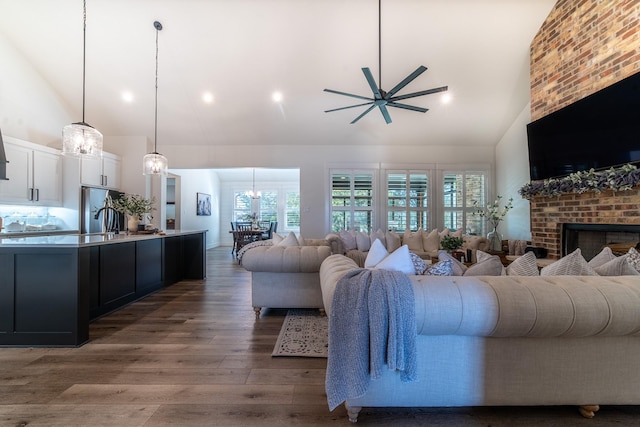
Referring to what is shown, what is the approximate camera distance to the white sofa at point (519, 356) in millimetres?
1507

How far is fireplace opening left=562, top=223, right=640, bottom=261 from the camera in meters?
3.25

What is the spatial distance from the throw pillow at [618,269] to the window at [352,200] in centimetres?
516

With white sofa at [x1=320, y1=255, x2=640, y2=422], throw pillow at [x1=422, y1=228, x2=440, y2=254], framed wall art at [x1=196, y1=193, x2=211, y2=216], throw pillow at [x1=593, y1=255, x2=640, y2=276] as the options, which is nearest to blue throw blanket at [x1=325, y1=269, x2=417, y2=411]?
white sofa at [x1=320, y1=255, x2=640, y2=422]

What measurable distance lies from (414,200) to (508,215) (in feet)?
6.42

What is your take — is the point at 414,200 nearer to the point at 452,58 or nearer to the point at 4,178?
the point at 452,58

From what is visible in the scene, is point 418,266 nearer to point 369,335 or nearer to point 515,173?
point 369,335

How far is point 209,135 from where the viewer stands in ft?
21.6

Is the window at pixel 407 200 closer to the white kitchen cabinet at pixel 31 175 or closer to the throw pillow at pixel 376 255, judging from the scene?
the throw pillow at pixel 376 255

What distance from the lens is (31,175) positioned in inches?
184

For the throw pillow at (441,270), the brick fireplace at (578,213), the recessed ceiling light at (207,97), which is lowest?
the throw pillow at (441,270)

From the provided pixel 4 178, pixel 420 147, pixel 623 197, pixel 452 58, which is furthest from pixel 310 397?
pixel 420 147

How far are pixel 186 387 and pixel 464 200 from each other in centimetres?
663

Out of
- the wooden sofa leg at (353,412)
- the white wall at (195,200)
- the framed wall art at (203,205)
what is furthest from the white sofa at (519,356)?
the framed wall art at (203,205)

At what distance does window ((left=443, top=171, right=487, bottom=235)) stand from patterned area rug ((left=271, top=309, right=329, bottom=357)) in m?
4.73
